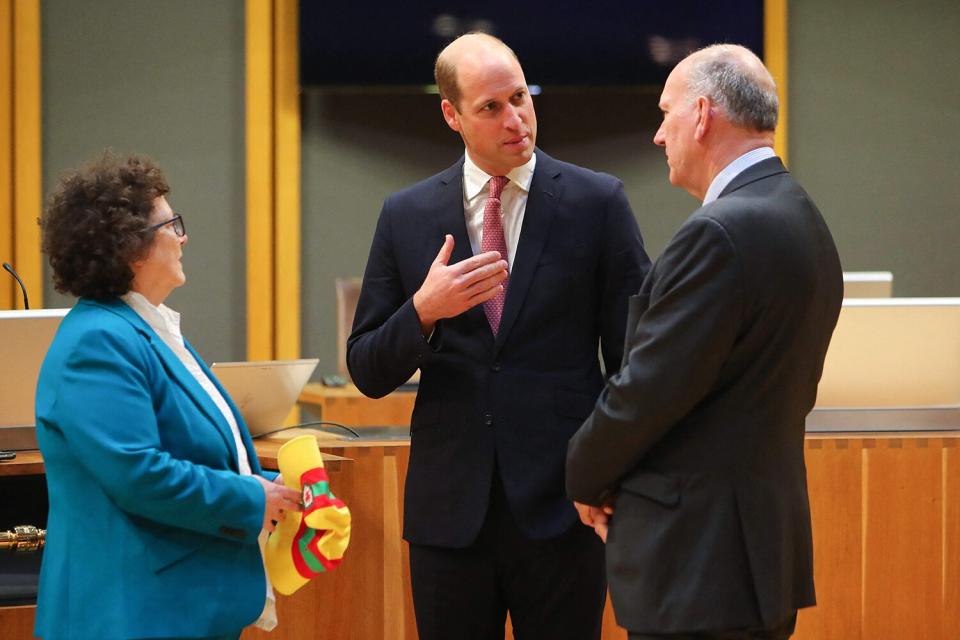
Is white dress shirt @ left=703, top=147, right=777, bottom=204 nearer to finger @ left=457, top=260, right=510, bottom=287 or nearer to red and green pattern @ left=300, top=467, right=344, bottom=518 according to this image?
finger @ left=457, top=260, right=510, bottom=287

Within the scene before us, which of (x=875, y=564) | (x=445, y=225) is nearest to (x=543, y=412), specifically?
(x=445, y=225)

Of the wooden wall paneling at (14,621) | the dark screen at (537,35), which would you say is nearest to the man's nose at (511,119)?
the wooden wall paneling at (14,621)

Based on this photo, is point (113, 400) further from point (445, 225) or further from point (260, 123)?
point (260, 123)

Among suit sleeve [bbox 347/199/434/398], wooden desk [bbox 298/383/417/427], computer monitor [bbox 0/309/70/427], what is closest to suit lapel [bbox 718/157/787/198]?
suit sleeve [bbox 347/199/434/398]

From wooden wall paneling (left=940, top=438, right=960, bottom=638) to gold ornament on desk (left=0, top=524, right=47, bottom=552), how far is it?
84.4 inches

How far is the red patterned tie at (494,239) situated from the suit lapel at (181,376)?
0.53 metres

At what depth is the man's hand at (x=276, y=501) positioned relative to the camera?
1.93m

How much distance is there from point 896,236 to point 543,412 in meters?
4.36

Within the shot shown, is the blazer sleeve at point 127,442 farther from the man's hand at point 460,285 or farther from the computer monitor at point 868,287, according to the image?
the computer monitor at point 868,287

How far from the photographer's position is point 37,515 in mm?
2900

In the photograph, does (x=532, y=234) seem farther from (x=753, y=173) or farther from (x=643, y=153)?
(x=643, y=153)

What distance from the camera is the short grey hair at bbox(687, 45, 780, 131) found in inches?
71.0

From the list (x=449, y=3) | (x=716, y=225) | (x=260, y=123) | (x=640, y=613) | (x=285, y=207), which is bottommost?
(x=640, y=613)

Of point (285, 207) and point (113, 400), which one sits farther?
point (285, 207)
